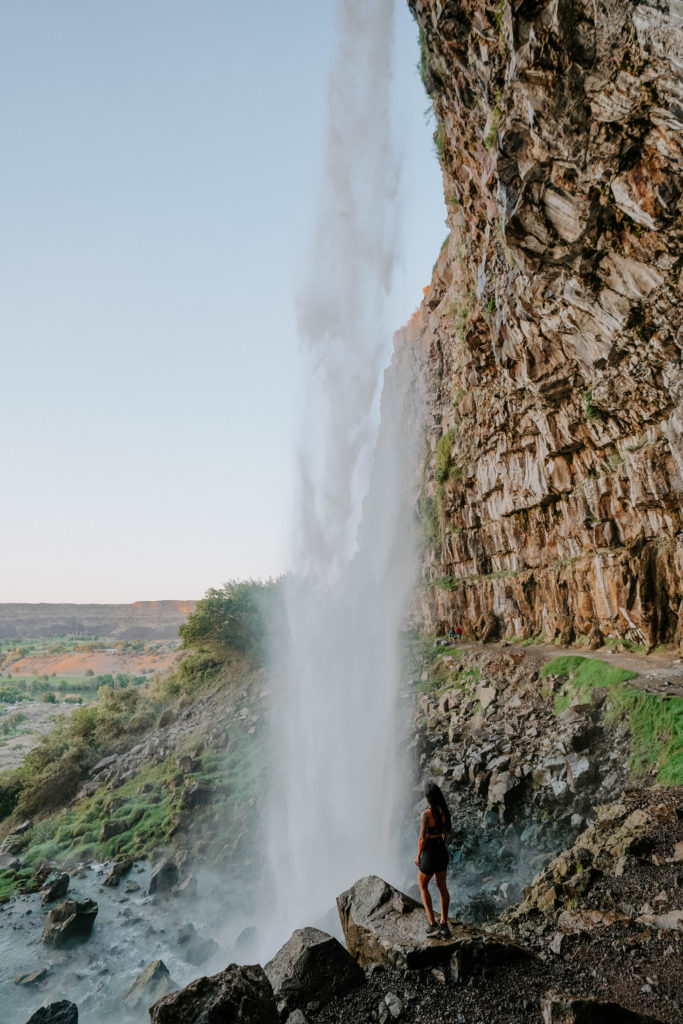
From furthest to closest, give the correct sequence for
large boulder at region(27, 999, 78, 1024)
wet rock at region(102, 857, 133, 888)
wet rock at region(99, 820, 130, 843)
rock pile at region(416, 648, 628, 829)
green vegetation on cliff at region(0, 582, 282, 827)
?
green vegetation on cliff at region(0, 582, 282, 827), wet rock at region(99, 820, 130, 843), wet rock at region(102, 857, 133, 888), rock pile at region(416, 648, 628, 829), large boulder at region(27, 999, 78, 1024)

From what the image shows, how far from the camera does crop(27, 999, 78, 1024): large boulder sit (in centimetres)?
820

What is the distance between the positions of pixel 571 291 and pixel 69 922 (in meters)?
23.0

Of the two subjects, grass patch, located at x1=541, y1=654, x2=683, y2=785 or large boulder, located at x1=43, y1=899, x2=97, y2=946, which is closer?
grass patch, located at x1=541, y1=654, x2=683, y2=785

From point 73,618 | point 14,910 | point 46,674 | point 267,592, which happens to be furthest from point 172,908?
point 73,618

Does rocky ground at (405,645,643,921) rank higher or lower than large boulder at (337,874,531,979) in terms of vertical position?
lower

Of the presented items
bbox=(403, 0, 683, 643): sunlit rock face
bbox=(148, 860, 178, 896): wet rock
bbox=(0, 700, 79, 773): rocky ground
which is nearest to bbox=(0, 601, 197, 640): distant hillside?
bbox=(0, 700, 79, 773): rocky ground

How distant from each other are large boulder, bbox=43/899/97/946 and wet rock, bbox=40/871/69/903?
1575 millimetres

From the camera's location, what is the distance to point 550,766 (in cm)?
1167

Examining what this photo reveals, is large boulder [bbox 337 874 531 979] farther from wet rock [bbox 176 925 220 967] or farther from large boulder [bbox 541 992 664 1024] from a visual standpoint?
wet rock [bbox 176 925 220 967]

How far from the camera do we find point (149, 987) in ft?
33.0

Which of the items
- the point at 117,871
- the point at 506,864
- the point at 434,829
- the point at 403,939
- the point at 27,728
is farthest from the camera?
the point at 27,728

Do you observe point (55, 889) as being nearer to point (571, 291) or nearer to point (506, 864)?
point (506, 864)

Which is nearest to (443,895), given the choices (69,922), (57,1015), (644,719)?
(57,1015)

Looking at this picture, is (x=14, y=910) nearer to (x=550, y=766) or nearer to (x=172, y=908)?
(x=172, y=908)
